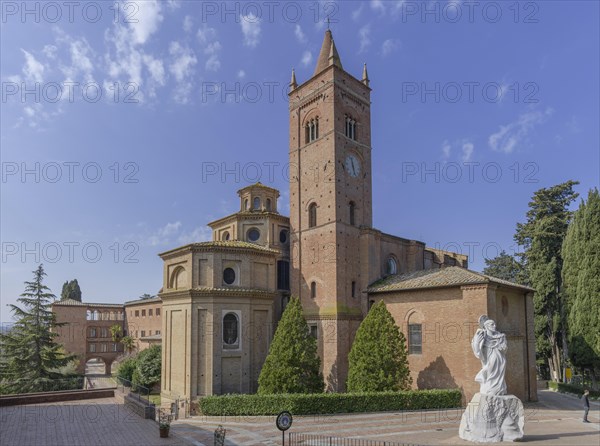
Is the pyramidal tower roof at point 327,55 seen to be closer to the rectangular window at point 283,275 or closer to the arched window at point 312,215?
the arched window at point 312,215

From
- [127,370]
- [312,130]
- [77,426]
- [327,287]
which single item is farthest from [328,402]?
[127,370]

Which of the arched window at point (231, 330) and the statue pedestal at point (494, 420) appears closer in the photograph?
the statue pedestal at point (494, 420)

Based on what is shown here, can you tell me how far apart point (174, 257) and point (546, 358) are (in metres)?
34.0

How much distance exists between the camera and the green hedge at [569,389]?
98.1ft

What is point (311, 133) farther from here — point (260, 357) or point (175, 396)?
point (175, 396)

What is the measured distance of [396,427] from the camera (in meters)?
19.6

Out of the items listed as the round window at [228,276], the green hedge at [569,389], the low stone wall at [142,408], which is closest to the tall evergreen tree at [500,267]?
the green hedge at [569,389]

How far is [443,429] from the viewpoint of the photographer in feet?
63.2

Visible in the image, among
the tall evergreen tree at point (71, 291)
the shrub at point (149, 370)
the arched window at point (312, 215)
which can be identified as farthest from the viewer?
the tall evergreen tree at point (71, 291)

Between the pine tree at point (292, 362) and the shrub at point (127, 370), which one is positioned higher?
the pine tree at point (292, 362)

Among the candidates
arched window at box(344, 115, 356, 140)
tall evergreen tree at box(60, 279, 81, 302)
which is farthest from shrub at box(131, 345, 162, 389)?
tall evergreen tree at box(60, 279, 81, 302)

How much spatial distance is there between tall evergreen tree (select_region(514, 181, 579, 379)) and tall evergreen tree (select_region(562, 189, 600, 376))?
2.23 m

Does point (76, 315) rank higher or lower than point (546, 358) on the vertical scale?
higher

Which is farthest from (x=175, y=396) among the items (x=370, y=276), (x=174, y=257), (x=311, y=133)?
(x=311, y=133)
